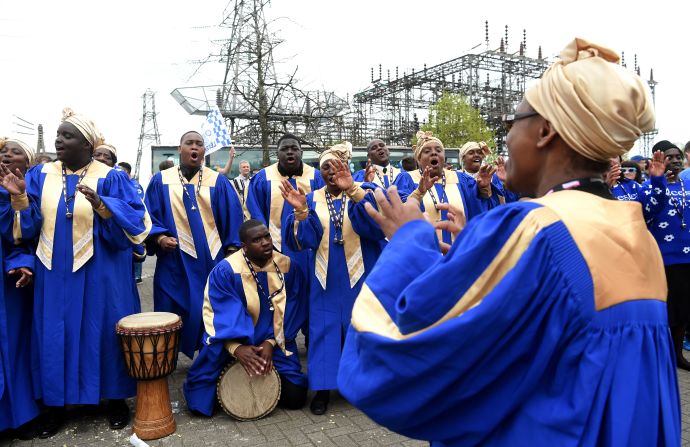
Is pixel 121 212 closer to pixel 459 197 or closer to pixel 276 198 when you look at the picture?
pixel 276 198

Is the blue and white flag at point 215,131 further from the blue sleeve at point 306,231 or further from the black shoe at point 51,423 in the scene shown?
the black shoe at point 51,423

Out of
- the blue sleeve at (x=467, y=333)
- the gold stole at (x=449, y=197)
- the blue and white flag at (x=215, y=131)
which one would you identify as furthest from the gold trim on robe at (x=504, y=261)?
the blue and white flag at (x=215, y=131)

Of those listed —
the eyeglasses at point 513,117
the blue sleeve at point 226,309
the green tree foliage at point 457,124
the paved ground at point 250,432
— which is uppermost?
the green tree foliage at point 457,124

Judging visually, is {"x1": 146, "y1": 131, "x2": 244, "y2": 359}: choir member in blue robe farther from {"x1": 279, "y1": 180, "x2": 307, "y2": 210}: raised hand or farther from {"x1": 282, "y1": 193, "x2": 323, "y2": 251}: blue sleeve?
{"x1": 279, "y1": 180, "x2": 307, "y2": 210}: raised hand

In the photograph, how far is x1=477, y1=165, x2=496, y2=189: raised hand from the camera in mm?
5477

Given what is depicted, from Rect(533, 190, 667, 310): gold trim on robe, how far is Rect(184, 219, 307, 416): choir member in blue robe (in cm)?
350

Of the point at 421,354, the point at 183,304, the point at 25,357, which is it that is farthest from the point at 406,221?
the point at 183,304

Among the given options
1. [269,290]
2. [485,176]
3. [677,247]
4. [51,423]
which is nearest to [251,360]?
[269,290]

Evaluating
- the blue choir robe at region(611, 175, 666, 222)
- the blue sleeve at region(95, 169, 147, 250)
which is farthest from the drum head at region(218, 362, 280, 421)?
the blue choir robe at region(611, 175, 666, 222)

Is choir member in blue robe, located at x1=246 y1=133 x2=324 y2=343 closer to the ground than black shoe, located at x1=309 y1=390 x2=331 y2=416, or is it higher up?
higher up

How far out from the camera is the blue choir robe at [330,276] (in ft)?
15.6

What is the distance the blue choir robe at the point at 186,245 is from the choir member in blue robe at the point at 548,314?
4.22 m

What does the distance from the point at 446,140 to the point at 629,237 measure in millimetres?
34260

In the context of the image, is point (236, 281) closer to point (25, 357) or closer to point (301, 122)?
point (25, 357)
